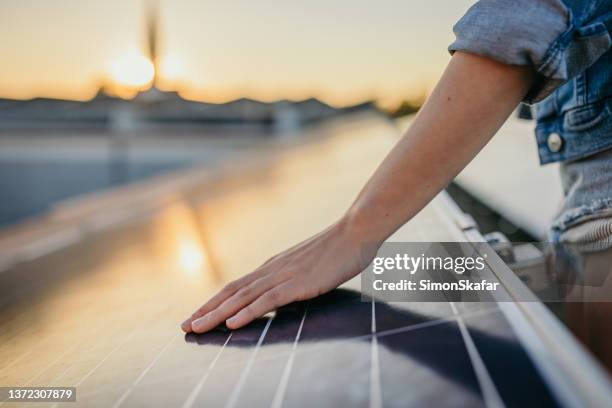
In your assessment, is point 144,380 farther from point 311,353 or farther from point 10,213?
point 10,213

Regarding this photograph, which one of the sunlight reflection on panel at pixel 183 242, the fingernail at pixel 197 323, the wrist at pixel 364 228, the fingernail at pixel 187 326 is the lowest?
the sunlight reflection on panel at pixel 183 242

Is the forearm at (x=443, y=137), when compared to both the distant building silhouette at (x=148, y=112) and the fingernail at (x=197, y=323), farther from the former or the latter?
the distant building silhouette at (x=148, y=112)

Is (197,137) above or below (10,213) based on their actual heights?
above

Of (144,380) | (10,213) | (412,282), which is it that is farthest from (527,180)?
(10,213)

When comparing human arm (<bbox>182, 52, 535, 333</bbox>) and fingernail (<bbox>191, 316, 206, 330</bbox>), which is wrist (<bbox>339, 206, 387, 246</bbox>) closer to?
human arm (<bbox>182, 52, 535, 333</bbox>)

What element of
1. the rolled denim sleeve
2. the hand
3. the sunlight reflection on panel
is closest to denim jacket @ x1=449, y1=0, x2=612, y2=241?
the rolled denim sleeve

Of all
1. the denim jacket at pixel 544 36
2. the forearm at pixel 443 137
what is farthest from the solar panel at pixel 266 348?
the denim jacket at pixel 544 36

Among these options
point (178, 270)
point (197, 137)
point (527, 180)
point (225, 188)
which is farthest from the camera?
point (197, 137)

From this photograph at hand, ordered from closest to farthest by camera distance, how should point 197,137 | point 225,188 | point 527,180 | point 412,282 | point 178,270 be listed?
1. point 412,282
2. point 178,270
3. point 527,180
4. point 225,188
5. point 197,137
